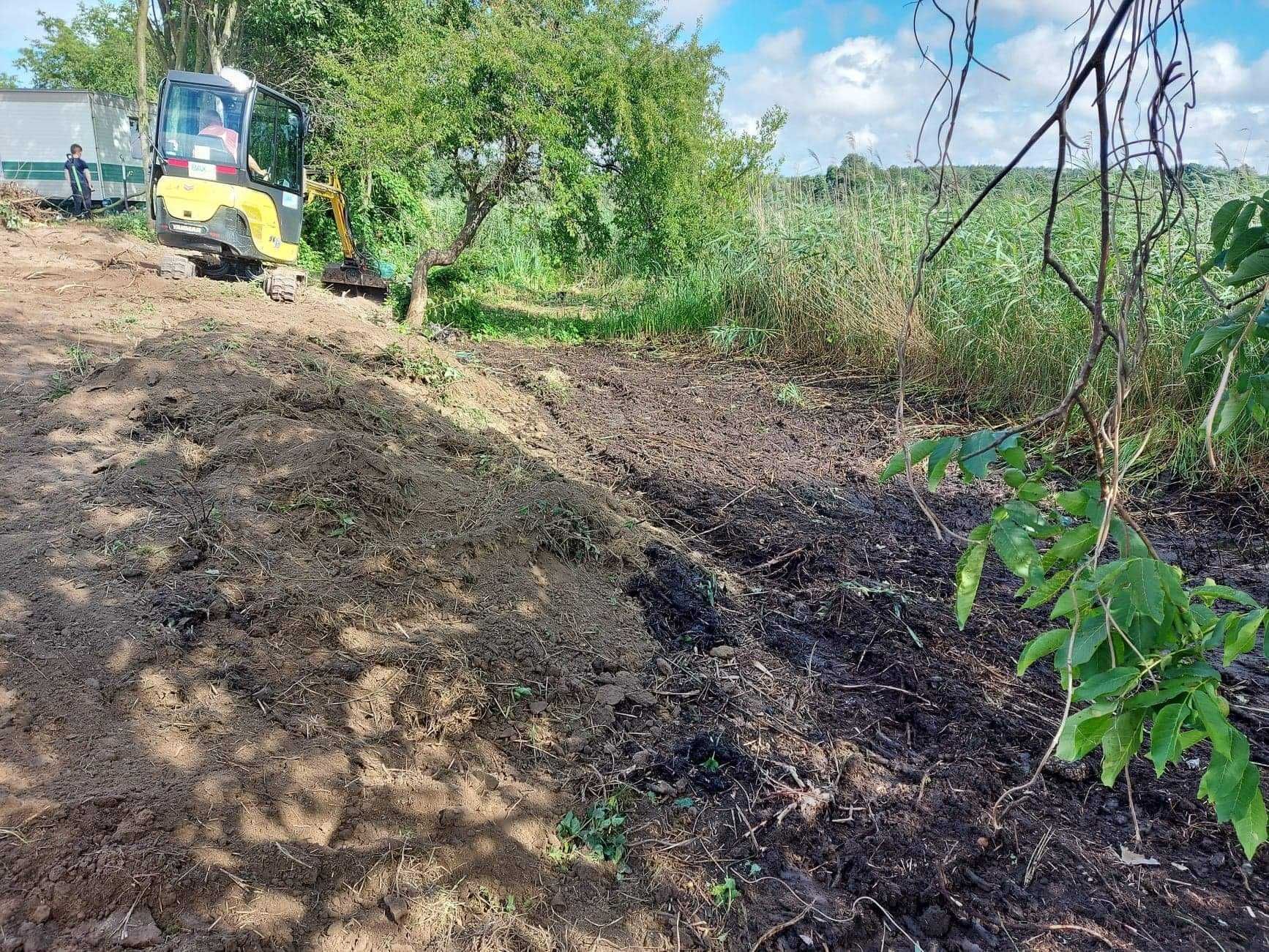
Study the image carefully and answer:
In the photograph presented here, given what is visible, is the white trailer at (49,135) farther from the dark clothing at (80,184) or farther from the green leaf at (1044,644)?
the green leaf at (1044,644)

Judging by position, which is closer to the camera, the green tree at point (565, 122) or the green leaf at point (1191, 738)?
the green leaf at point (1191, 738)

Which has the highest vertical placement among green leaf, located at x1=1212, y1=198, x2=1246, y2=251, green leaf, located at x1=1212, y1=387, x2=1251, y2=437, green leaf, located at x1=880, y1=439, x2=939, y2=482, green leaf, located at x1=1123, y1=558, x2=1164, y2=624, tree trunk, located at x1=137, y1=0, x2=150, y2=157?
tree trunk, located at x1=137, y1=0, x2=150, y2=157

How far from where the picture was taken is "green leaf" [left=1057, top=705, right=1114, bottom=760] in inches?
47.2

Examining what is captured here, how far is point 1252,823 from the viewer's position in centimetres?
120

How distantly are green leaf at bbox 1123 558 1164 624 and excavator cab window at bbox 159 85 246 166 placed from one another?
31.9 feet

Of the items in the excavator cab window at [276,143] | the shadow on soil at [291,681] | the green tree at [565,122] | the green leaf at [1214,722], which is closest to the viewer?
the green leaf at [1214,722]

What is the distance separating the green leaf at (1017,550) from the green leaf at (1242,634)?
28cm

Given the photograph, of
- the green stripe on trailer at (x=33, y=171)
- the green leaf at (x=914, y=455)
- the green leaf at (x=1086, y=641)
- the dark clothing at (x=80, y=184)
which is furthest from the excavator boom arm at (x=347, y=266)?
the green leaf at (x=1086, y=641)

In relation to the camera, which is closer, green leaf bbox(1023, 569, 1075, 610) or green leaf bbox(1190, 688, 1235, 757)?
green leaf bbox(1190, 688, 1235, 757)

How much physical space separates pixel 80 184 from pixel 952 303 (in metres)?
16.5

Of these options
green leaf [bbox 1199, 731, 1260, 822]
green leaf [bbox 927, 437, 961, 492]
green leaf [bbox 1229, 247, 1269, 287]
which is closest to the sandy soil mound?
green leaf [bbox 1199, 731, 1260, 822]

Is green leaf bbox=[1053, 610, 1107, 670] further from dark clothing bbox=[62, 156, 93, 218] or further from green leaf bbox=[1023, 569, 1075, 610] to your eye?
dark clothing bbox=[62, 156, 93, 218]

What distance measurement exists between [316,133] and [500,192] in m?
6.46

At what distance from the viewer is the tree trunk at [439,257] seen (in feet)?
31.1
